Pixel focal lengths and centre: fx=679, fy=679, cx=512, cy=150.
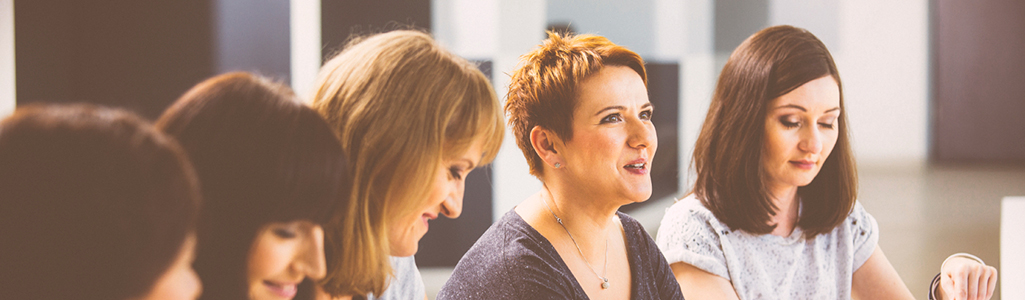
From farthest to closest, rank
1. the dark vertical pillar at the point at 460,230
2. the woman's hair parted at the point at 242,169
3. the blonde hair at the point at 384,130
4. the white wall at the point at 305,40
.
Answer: the dark vertical pillar at the point at 460,230 < the white wall at the point at 305,40 < the blonde hair at the point at 384,130 < the woman's hair parted at the point at 242,169

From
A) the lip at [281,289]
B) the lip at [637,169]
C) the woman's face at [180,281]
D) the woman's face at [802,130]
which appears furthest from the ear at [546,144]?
the woman's face at [180,281]

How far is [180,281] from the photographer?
22.8 inches

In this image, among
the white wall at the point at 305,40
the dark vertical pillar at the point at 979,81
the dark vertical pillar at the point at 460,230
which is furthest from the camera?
the dark vertical pillar at the point at 979,81

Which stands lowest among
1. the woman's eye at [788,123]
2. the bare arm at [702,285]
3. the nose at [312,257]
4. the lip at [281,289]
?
the bare arm at [702,285]

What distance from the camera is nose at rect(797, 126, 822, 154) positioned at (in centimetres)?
149

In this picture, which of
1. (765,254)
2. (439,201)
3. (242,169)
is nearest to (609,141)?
(439,201)

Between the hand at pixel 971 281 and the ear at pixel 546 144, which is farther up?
the ear at pixel 546 144

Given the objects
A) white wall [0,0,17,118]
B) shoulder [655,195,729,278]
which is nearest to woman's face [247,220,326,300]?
shoulder [655,195,729,278]

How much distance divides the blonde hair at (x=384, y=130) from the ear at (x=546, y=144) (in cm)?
33

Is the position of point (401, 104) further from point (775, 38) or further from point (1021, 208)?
point (1021, 208)

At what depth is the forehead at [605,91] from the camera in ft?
4.10

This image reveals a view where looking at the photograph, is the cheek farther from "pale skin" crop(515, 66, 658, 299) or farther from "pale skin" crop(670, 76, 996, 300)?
"pale skin" crop(515, 66, 658, 299)

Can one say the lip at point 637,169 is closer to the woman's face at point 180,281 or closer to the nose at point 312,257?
the nose at point 312,257

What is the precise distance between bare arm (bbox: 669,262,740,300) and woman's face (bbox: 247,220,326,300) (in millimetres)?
999
